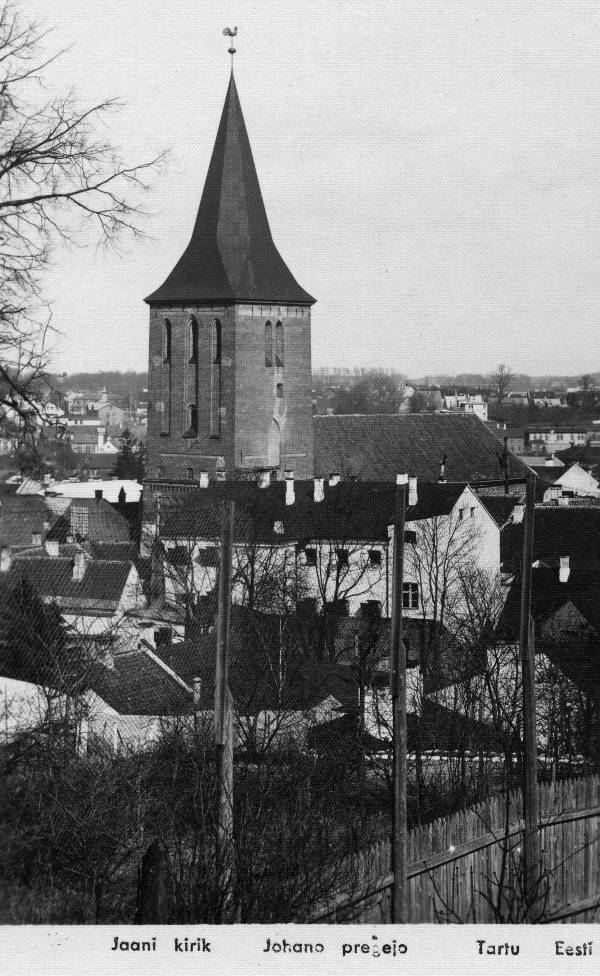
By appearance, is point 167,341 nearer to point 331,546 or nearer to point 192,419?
point 192,419

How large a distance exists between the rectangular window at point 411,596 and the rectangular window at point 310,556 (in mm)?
3072

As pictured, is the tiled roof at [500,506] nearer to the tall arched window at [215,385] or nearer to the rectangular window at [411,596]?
the rectangular window at [411,596]

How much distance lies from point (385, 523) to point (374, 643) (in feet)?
26.6

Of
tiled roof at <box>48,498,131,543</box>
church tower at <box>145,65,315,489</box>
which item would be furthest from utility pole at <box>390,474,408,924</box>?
church tower at <box>145,65,315,489</box>

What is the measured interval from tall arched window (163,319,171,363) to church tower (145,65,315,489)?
0.05 metres

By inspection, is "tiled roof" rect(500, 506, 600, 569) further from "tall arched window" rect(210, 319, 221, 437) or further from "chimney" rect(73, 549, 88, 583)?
"tall arched window" rect(210, 319, 221, 437)

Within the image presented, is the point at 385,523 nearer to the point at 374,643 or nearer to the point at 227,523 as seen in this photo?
the point at 374,643

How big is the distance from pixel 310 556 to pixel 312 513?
103 inches

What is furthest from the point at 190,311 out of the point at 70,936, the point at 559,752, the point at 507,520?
the point at 70,936

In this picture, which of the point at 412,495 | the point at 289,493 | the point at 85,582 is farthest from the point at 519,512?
the point at 85,582

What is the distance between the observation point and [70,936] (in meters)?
8.92

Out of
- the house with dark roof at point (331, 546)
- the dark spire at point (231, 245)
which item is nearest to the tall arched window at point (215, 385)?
the dark spire at point (231, 245)

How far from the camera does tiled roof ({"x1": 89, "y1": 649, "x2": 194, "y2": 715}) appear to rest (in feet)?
64.4

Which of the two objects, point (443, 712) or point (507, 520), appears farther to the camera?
point (507, 520)
